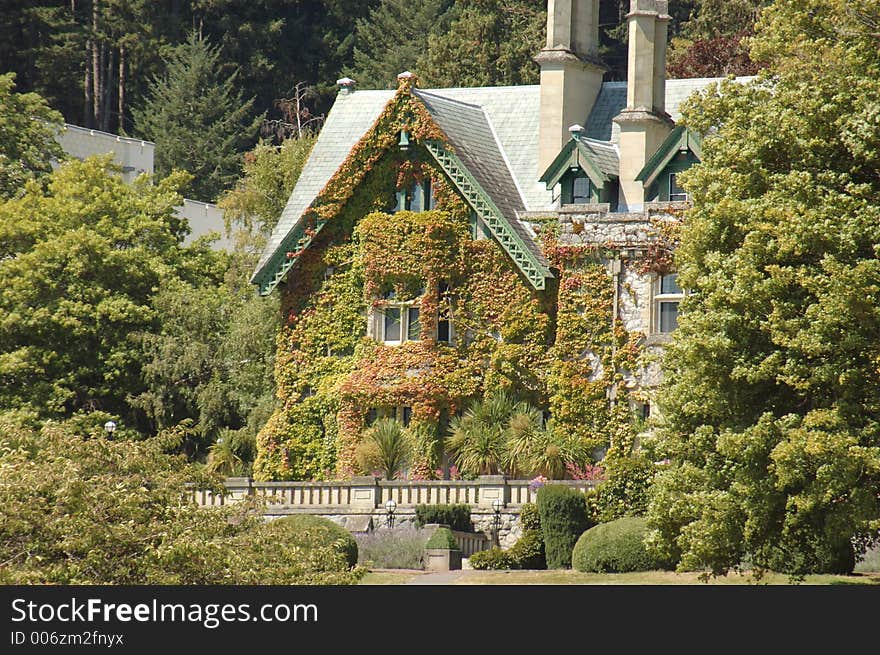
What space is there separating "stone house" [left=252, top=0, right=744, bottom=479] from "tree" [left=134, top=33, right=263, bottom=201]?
39315 mm

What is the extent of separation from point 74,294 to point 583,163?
14753mm

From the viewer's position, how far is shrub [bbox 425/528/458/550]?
142 ft

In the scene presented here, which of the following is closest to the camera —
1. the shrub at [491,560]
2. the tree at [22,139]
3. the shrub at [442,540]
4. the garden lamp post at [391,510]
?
the shrub at [442,540]

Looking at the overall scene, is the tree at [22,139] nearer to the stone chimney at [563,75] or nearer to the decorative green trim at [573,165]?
the stone chimney at [563,75]

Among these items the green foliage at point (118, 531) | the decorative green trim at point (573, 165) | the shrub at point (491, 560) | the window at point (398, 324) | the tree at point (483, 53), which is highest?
the tree at point (483, 53)

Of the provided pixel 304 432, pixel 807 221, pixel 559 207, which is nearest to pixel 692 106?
pixel 807 221

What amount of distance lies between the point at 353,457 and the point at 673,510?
15.0 meters

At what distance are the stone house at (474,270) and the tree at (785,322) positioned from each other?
10.7m

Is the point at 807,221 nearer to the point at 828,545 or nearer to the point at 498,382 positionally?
the point at 828,545

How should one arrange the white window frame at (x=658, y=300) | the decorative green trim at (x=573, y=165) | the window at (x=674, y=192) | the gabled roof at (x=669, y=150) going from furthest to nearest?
the decorative green trim at (x=573, y=165) → the window at (x=674, y=192) → the gabled roof at (x=669, y=150) → the white window frame at (x=658, y=300)

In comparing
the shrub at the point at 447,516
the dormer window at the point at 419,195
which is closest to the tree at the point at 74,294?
the dormer window at the point at 419,195

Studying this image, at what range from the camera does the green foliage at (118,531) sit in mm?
29047

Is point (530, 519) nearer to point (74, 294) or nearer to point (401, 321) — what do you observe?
point (401, 321)

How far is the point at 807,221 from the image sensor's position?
114 ft
